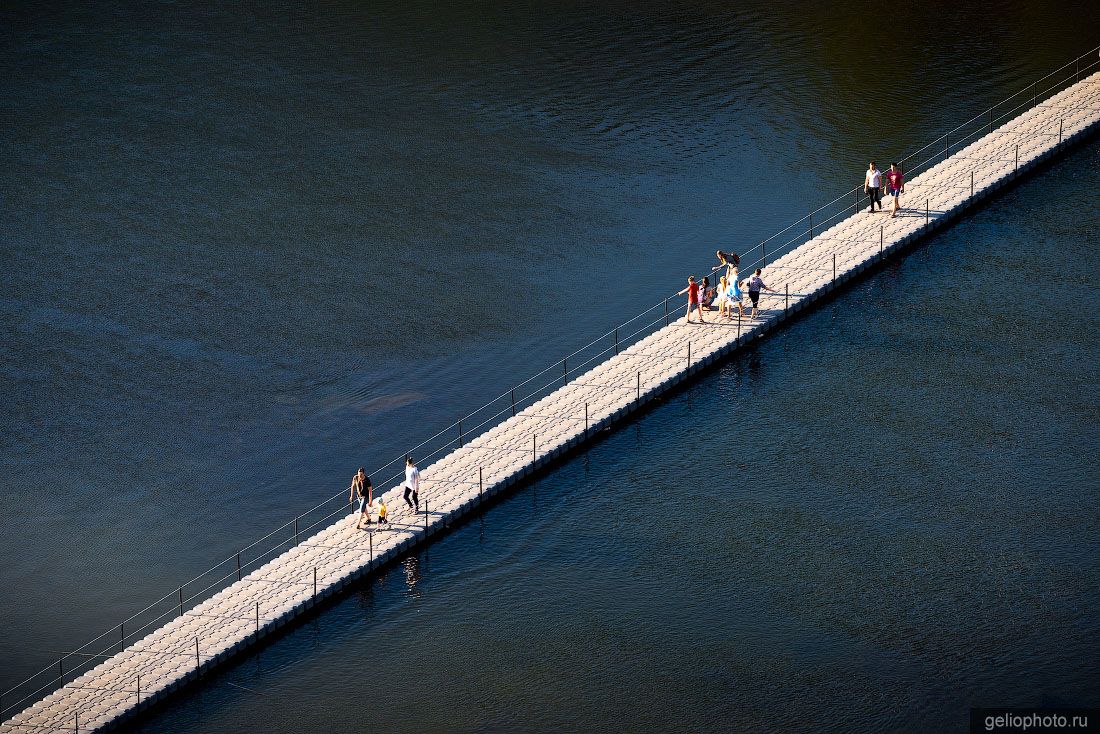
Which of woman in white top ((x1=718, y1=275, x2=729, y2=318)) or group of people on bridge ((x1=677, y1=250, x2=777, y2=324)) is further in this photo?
woman in white top ((x1=718, y1=275, x2=729, y2=318))

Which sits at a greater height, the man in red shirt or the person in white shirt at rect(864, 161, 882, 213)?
the person in white shirt at rect(864, 161, 882, 213)

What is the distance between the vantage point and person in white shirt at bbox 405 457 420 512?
45.8 meters

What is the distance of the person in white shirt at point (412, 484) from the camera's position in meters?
45.8

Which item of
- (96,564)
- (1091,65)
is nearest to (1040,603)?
(96,564)

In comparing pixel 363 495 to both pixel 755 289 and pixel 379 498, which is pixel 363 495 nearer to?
pixel 379 498

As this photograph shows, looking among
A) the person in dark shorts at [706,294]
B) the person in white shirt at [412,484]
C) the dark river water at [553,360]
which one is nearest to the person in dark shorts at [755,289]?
the person in dark shorts at [706,294]

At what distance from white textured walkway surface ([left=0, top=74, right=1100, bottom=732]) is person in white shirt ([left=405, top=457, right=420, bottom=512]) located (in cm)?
44

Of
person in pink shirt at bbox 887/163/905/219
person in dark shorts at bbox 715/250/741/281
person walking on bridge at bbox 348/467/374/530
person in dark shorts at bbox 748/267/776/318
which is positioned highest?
person in pink shirt at bbox 887/163/905/219

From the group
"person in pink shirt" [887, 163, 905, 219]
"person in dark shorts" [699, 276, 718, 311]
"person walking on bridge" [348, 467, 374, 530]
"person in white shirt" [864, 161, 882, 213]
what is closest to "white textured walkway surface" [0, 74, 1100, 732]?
"person in pink shirt" [887, 163, 905, 219]

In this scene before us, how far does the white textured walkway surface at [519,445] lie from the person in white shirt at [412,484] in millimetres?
442

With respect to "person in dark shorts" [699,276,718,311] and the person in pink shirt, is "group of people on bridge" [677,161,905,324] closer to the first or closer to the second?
"person in dark shorts" [699,276,718,311]

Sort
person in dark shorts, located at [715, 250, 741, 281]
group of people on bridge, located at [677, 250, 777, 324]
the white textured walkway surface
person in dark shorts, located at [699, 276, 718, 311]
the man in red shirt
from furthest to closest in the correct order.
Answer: person in dark shorts, located at [699, 276, 718, 311] → the man in red shirt → group of people on bridge, located at [677, 250, 777, 324] → person in dark shorts, located at [715, 250, 741, 281] → the white textured walkway surface

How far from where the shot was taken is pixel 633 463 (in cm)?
4931

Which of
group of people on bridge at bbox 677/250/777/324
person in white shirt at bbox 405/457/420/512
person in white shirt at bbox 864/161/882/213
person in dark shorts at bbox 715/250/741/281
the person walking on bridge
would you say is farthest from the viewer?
person in white shirt at bbox 864/161/882/213
